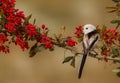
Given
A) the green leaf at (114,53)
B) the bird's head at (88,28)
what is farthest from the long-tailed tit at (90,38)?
the green leaf at (114,53)

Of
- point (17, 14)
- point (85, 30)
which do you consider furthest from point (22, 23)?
point (85, 30)

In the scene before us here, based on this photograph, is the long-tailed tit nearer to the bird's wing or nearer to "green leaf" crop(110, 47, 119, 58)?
the bird's wing

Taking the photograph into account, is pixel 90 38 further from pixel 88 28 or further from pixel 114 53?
pixel 114 53

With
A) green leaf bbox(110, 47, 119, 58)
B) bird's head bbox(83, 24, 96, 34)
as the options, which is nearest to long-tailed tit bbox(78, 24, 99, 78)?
bird's head bbox(83, 24, 96, 34)

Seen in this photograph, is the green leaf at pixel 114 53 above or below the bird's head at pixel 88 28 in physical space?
below

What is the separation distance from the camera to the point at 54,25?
13016mm

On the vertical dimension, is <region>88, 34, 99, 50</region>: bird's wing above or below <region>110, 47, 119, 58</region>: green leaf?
above

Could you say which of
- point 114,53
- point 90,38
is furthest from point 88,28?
point 114,53

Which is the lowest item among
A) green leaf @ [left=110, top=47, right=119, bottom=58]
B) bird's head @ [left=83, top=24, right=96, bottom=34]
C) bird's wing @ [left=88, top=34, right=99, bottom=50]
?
green leaf @ [left=110, top=47, right=119, bottom=58]

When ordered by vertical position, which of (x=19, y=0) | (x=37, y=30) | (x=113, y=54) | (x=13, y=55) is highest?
(x=37, y=30)

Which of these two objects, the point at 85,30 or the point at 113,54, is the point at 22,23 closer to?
the point at 85,30

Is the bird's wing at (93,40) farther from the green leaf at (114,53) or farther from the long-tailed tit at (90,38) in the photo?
the green leaf at (114,53)

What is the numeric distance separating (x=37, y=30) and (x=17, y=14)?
0.26m

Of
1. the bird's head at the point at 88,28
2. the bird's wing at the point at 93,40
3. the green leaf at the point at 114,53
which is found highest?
the bird's head at the point at 88,28
